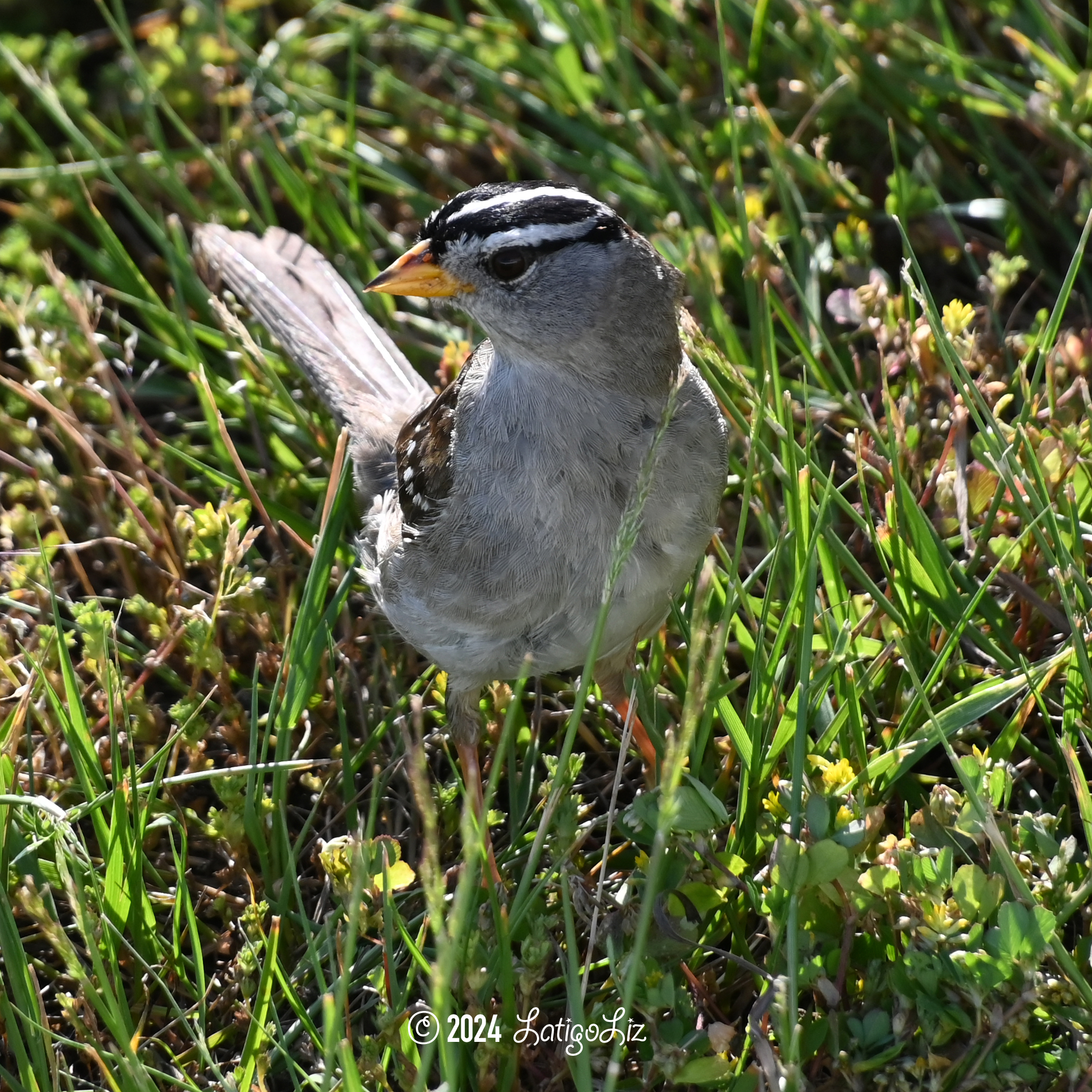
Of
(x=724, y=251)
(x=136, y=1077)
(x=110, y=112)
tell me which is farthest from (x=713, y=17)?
(x=136, y=1077)

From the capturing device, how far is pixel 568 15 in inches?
175

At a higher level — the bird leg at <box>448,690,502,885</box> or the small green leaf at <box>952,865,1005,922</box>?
the small green leaf at <box>952,865,1005,922</box>

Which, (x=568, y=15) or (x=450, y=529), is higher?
(x=568, y=15)

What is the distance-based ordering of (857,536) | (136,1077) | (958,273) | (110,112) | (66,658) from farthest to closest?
(110,112) → (958,273) → (857,536) → (66,658) → (136,1077)

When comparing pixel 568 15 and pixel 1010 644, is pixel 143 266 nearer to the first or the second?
pixel 568 15

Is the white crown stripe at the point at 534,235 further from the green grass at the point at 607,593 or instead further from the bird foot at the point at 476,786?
the bird foot at the point at 476,786

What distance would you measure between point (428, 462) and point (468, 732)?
665 mm

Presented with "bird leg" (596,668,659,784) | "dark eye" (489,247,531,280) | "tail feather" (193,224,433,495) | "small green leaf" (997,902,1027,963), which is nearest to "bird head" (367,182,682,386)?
"dark eye" (489,247,531,280)

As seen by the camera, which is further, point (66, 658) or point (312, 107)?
point (312, 107)

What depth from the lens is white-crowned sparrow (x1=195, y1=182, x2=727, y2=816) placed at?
8.92ft

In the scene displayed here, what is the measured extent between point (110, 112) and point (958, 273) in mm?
3246

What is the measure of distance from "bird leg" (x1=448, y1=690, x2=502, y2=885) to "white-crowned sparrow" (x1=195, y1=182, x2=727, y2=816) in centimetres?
4

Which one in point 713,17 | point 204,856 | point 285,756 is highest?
point 713,17

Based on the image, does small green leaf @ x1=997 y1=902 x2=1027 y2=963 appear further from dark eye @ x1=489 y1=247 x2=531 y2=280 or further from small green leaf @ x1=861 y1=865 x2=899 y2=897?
dark eye @ x1=489 y1=247 x2=531 y2=280
